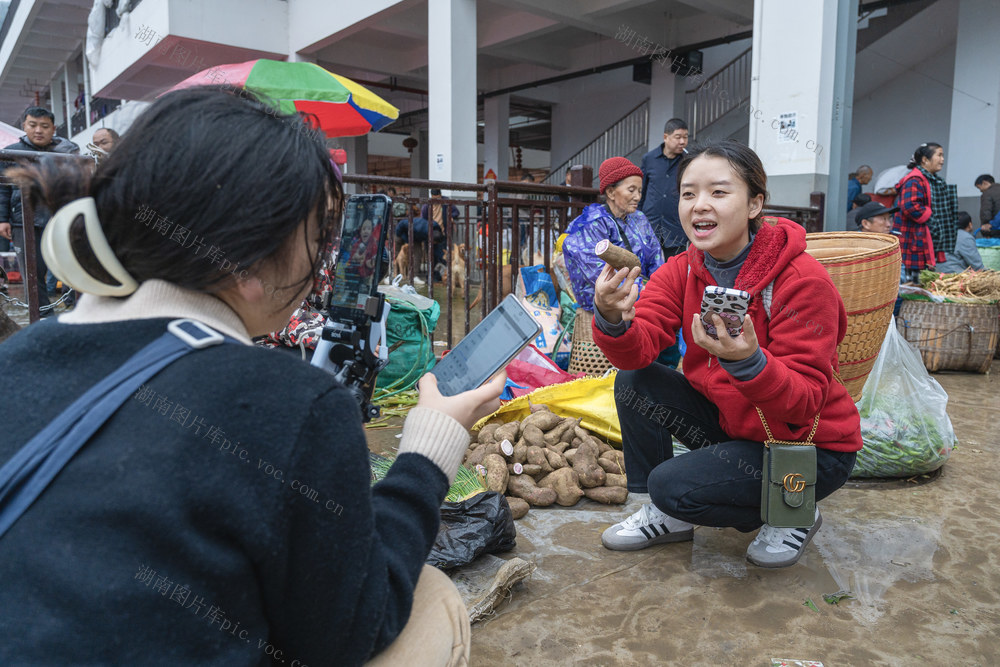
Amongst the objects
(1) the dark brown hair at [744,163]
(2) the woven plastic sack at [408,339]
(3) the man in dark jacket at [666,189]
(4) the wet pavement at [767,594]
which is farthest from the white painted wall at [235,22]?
(1) the dark brown hair at [744,163]

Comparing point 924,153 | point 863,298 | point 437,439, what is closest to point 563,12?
point 924,153

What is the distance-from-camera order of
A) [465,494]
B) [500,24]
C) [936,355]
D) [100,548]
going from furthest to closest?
[500,24], [936,355], [465,494], [100,548]

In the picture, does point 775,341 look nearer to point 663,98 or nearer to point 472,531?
point 472,531

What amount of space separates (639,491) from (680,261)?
2.67 feet

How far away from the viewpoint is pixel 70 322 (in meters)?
0.88

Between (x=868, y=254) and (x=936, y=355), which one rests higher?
(x=868, y=254)

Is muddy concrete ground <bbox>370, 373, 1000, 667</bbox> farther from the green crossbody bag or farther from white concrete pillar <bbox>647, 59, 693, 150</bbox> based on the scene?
white concrete pillar <bbox>647, 59, 693, 150</bbox>

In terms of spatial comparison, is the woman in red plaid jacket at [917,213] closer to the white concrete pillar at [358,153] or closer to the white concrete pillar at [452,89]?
the white concrete pillar at [452,89]

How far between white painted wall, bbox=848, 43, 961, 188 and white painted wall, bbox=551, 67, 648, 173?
4015 millimetres

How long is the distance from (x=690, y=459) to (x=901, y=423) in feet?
4.54

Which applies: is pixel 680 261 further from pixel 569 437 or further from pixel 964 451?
pixel 964 451

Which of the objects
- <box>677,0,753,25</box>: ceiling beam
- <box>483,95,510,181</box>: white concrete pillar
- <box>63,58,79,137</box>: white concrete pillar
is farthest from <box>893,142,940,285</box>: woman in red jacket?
<box>63,58,79,137</box>: white concrete pillar

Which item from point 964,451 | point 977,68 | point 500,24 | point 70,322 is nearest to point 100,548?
point 70,322

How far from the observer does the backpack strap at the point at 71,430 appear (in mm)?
750
